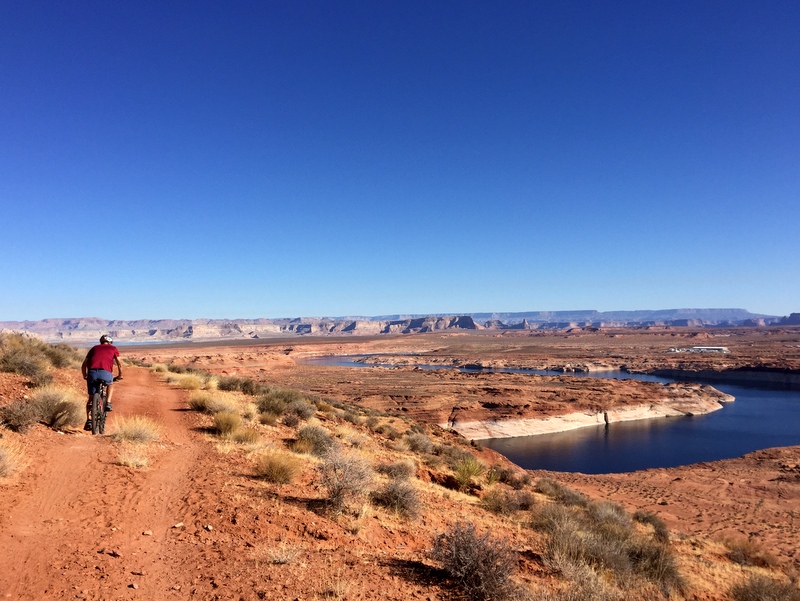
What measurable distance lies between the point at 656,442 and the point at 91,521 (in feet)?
126

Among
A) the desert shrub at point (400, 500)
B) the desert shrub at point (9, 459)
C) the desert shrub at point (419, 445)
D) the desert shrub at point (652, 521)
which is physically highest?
the desert shrub at point (9, 459)

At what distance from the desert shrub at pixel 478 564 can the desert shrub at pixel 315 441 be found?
5078mm

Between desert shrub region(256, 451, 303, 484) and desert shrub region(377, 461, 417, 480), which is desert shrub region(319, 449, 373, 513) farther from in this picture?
desert shrub region(377, 461, 417, 480)

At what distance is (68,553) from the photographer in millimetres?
4371

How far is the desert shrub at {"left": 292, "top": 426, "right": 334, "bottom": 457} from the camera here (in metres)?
10.2

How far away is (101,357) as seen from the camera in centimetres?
821

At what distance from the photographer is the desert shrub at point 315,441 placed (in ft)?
33.3

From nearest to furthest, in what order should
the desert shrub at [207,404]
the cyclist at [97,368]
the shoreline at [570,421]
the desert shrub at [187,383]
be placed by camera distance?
the cyclist at [97,368] < the desert shrub at [207,404] < the desert shrub at [187,383] < the shoreline at [570,421]

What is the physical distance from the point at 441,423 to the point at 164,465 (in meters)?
29.9

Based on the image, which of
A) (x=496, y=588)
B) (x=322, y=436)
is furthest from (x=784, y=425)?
(x=496, y=588)

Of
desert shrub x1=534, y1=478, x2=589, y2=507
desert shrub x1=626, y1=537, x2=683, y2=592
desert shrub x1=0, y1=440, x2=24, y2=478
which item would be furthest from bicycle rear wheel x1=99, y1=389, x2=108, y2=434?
desert shrub x1=534, y1=478, x2=589, y2=507

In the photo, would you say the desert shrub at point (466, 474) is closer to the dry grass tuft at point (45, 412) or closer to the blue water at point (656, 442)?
the dry grass tuft at point (45, 412)

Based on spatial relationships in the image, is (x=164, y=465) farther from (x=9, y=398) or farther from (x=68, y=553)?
(x=9, y=398)

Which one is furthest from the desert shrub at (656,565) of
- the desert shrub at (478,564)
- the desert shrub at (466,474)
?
the desert shrub at (466,474)
